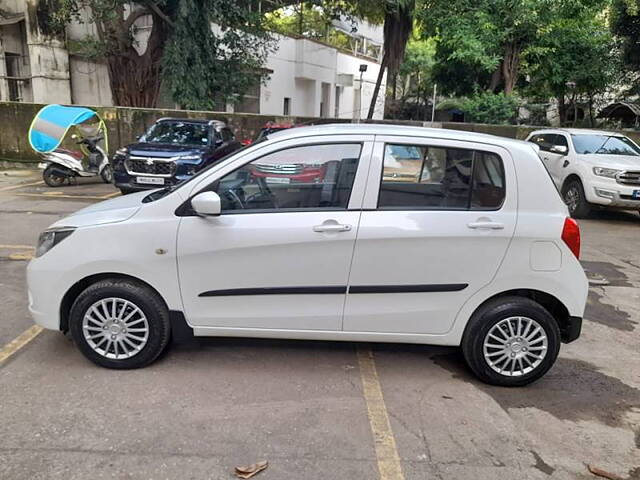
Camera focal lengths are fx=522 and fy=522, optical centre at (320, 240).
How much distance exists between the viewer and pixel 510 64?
19.3 metres

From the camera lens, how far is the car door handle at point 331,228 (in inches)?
135

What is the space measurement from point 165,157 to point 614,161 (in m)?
8.39

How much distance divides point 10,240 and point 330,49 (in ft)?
71.3

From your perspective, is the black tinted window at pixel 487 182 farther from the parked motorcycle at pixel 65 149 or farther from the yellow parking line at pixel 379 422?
the parked motorcycle at pixel 65 149

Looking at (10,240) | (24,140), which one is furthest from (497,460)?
(24,140)

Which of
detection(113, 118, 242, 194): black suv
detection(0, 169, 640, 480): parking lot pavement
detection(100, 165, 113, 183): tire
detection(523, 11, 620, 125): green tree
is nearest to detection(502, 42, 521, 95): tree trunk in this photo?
detection(523, 11, 620, 125): green tree

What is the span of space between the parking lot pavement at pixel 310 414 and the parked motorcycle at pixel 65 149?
7939mm

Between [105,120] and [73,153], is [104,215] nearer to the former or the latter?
[73,153]

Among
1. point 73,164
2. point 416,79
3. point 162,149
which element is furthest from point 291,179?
point 416,79

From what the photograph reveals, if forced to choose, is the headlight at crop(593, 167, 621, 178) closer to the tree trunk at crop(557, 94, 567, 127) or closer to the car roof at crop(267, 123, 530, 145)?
the car roof at crop(267, 123, 530, 145)

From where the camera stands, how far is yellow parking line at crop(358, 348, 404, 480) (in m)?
2.79

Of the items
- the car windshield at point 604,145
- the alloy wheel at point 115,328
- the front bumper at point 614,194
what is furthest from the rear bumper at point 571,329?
the car windshield at point 604,145

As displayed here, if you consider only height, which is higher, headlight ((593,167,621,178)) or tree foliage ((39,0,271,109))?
tree foliage ((39,0,271,109))

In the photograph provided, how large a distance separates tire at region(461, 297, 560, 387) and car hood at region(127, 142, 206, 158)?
742cm
